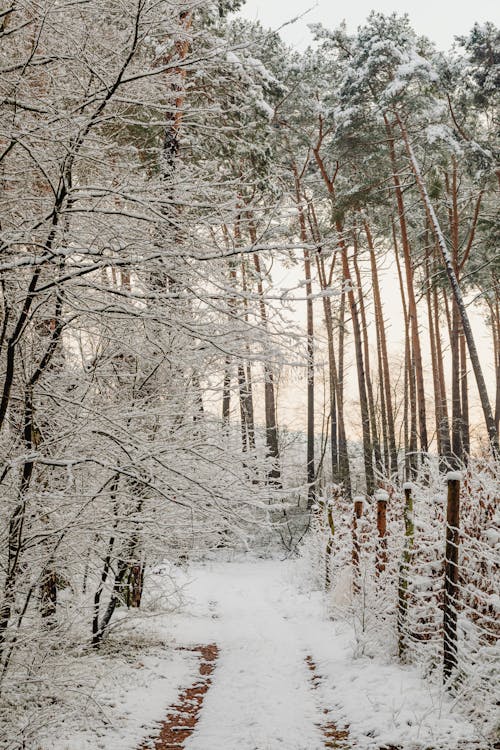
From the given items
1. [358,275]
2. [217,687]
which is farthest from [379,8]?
[217,687]

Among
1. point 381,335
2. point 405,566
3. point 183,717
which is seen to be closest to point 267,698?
point 183,717

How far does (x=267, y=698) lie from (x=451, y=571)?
2.10 meters

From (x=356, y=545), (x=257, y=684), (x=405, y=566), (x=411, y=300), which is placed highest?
(x=411, y=300)

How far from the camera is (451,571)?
14.8 feet

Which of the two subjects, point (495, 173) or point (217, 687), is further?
point (495, 173)

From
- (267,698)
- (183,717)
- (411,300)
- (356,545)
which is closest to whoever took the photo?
(183,717)

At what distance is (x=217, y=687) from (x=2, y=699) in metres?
2.58

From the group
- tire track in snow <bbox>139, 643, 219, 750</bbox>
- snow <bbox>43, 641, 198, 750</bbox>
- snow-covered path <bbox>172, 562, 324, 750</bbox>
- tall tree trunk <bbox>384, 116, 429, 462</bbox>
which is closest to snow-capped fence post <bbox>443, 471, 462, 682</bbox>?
snow-covered path <bbox>172, 562, 324, 750</bbox>

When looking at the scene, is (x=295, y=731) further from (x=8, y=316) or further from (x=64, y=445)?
(x=8, y=316)

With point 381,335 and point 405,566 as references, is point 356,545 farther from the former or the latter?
point 381,335

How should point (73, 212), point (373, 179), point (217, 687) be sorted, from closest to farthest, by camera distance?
point (73, 212), point (217, 687), point (373, 179)

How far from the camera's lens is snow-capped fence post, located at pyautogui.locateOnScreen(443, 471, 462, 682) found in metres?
4.41

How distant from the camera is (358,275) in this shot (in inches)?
768

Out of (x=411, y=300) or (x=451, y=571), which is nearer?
(x=451, y=571)
